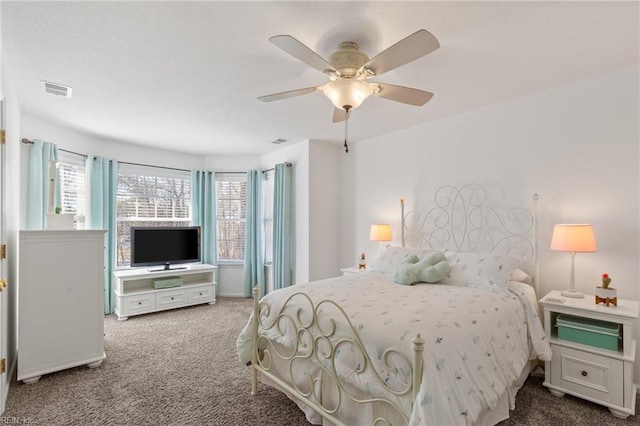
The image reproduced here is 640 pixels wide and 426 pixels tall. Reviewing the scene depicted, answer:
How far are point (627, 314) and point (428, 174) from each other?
219cm

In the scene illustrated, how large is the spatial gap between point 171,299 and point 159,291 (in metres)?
0.22

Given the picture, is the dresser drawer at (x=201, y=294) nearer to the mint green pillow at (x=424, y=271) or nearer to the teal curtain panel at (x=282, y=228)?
the teal curtain panel at (x=282, y=228)

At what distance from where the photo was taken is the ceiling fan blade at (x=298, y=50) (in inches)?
63.3

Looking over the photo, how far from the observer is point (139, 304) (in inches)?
173

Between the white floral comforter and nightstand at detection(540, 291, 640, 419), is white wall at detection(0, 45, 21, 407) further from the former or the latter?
nightstand at detection(540, 291, 640, 419)

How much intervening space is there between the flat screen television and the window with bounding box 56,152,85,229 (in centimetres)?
71

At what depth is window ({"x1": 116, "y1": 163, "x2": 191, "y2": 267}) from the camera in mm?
4891

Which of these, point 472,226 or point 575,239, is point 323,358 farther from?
point 472,226

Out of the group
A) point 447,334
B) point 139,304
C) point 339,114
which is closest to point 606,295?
point 447,334

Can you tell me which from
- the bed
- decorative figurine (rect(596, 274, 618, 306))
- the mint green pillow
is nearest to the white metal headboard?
the bed

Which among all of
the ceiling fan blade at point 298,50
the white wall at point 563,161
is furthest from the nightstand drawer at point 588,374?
the ceiling fan blade at point 298,50

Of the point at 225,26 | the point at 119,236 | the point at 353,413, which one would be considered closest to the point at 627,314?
the point at 353,413

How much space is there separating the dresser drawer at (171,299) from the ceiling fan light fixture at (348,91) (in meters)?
3.96

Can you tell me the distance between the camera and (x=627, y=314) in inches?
83.5
